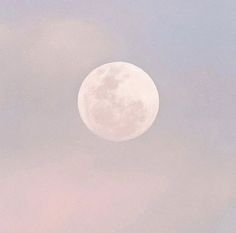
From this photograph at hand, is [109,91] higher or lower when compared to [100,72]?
lower

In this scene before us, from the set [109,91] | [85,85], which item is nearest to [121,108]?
[109,91]

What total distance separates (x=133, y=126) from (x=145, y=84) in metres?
1.42

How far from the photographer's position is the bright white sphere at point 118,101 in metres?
15.7

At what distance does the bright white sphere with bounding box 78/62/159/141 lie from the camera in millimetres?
15742

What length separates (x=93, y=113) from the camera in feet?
53.0

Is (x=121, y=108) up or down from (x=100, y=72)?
down

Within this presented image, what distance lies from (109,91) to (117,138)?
1431 millimetres

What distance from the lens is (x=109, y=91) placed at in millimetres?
15953

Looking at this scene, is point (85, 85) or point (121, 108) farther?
point (85, 85)

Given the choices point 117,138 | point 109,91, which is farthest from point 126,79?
point 117,138

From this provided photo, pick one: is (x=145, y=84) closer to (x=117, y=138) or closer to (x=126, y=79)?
(x=126, y=79)

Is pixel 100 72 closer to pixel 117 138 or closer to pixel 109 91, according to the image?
pixel 109 91

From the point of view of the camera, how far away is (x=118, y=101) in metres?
15.7

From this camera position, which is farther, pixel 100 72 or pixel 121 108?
pixel 100 72
